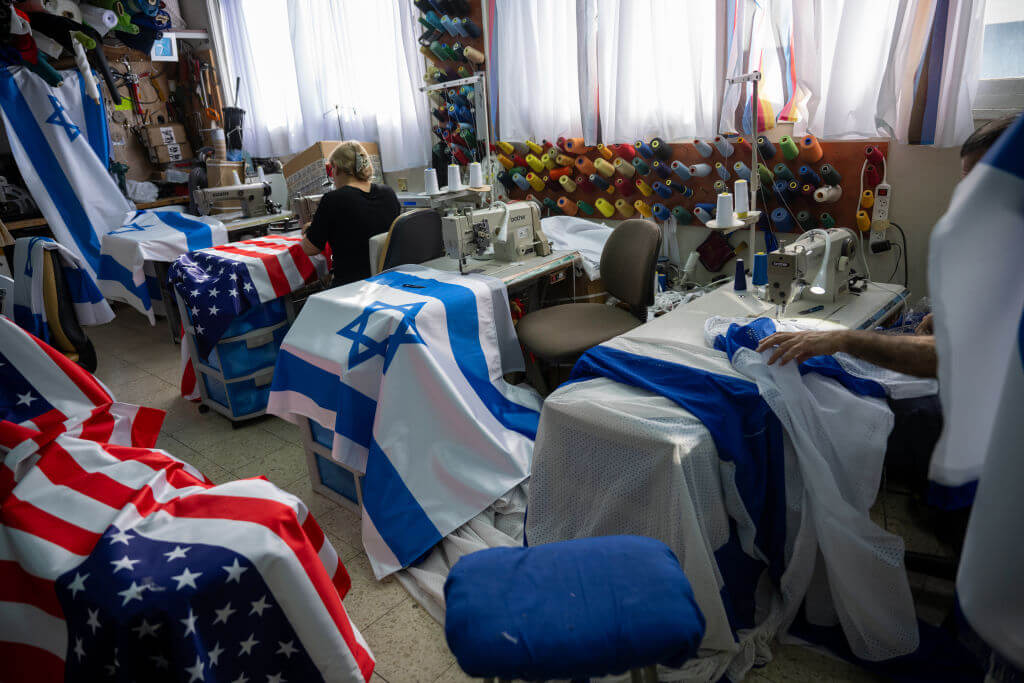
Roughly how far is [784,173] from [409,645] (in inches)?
96.9

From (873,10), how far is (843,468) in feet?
6.47

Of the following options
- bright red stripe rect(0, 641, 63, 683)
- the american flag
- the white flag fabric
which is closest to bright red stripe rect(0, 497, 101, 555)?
the american flag

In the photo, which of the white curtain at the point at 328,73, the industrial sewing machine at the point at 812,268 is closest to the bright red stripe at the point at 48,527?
the industrial sewing machine at the point at 812,268

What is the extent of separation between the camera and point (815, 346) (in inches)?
55.8

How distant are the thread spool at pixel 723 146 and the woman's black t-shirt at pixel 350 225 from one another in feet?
5.23

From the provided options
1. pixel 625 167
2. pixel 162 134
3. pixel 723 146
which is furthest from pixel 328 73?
pixel 723 146

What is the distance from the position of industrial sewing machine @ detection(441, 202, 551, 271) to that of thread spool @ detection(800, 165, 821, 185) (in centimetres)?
117

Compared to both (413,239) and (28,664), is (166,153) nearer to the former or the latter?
Result: (413,239)

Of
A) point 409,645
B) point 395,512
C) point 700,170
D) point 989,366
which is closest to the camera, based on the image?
point 989,366

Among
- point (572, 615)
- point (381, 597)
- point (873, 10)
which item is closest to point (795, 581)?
point (572, 615)

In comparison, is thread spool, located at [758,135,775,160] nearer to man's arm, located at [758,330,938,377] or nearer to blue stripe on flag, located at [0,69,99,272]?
man's arm, located at [758,330,938,377]

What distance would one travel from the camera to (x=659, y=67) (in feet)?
10.1

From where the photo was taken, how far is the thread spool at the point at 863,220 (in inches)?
107

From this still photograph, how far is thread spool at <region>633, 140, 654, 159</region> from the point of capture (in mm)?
3270
